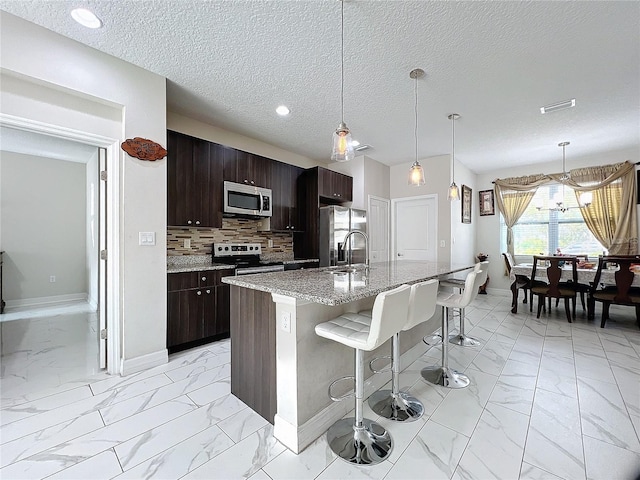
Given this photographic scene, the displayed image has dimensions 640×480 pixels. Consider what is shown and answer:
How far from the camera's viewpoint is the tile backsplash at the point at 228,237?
3396mm

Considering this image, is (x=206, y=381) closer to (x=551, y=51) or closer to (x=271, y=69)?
(x=271, y=69)

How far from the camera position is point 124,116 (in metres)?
2.36

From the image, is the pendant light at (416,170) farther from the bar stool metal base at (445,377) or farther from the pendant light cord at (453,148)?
the bar stool metal base at (445,377)

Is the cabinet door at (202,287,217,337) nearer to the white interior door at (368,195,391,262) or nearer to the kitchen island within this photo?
the kitchen island

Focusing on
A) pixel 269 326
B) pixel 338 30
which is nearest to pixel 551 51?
pixel 338 30

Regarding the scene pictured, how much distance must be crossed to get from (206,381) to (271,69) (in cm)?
279

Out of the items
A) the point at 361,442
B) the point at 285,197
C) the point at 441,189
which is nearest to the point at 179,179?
the point at 285,197

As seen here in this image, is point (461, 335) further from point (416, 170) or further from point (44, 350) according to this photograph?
point (44, 350)

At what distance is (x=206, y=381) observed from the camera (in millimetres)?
Result: 2240

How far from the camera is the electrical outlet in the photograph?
1529 millimetres

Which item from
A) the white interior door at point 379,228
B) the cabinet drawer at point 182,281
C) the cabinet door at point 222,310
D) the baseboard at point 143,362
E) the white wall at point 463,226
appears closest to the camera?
the baseboard at point 143,362

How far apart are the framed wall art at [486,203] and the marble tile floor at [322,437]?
3.97 m

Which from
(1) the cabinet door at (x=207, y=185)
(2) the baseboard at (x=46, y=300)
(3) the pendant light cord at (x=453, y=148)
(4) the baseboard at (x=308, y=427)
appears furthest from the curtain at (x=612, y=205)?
(2) the baseboard at (x=46, y=300)

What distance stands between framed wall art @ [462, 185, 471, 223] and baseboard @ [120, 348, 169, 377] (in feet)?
18.2
